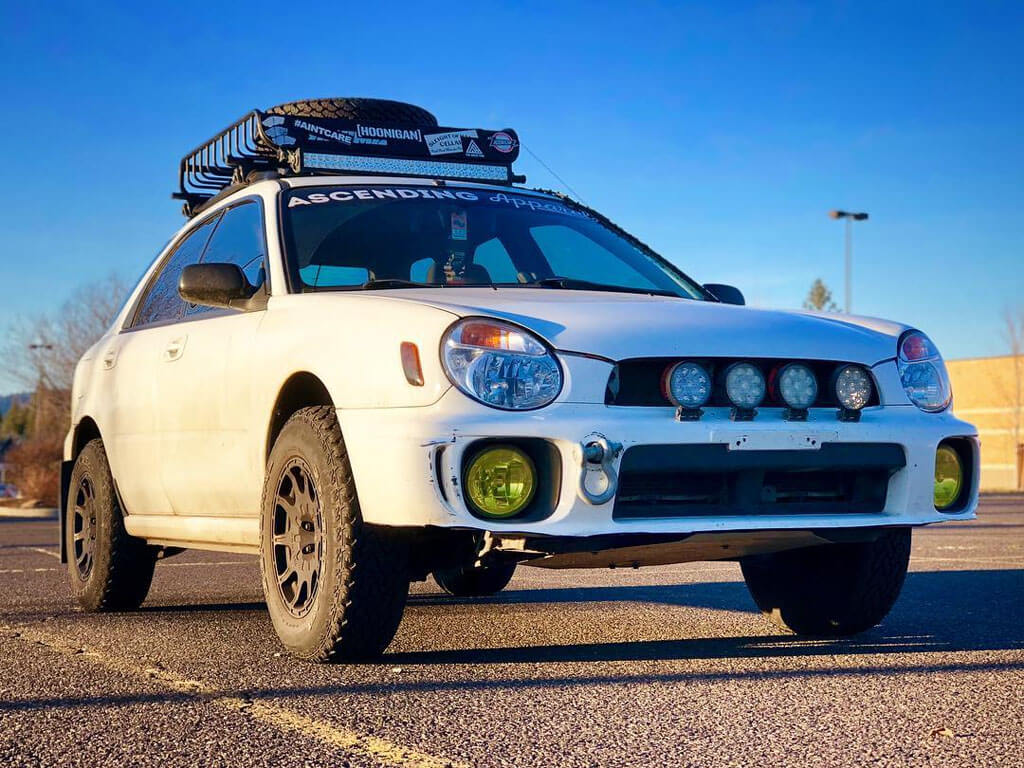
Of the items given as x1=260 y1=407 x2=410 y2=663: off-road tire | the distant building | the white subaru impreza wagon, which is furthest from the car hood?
the distant building

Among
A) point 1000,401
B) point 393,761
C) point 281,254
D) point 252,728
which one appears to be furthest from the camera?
point 1000,401

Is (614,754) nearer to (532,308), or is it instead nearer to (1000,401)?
(532,308)

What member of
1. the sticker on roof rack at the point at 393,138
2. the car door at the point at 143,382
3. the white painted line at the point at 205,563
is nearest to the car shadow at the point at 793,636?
the car door at the point at 143,382

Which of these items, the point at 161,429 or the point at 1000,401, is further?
the point at 1000,401

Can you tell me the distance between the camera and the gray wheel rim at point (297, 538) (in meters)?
4.40

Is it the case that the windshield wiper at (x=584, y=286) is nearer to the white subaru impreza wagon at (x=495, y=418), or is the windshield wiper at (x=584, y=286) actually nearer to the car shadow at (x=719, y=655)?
the white subaru impreza wagon at (x=495, y=418)

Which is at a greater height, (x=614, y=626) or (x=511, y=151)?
(x=511, y=151)

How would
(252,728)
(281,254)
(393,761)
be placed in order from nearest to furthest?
(393,761) < (252,728) < (281,254)

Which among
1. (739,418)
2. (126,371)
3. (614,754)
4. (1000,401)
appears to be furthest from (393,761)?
(1000,401)

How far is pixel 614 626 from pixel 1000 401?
63.9 metres

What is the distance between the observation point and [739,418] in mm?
4188

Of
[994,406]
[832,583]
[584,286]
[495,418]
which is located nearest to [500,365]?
[495,418]

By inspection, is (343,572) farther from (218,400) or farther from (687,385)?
(218,400)

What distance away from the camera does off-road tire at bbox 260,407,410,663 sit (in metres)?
4.16
